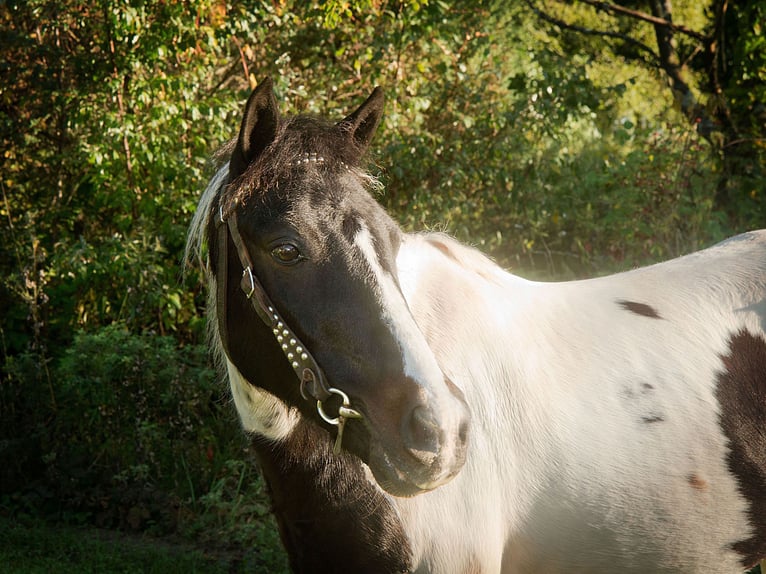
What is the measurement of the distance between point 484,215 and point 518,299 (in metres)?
4.32

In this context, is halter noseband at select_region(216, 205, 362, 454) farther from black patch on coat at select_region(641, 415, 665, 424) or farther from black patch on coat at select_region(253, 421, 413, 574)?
black patch on coat at select_region(641, 415, 665, 424)

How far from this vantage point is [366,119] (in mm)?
2469

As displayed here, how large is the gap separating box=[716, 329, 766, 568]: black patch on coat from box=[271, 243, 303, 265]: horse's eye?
5.06 ft

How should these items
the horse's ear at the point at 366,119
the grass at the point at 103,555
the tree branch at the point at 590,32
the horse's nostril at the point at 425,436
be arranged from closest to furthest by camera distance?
the horse's nostril at the point at 425,436 < the horse's ear at the point at 366,119 < the grass at the point at 103,555 < the tree branch at the point at 590,32

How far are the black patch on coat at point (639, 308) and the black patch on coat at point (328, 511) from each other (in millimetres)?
1155

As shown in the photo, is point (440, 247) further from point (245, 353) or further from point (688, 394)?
point (688, 394)

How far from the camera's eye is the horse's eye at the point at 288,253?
203 cm

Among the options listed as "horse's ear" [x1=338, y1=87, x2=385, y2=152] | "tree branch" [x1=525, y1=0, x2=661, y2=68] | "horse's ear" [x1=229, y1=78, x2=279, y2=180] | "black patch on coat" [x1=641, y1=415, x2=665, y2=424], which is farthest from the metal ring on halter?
"tree branch" [x1=525, y1=0, x2=661, y2=68]

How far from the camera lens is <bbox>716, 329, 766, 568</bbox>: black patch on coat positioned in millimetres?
2504

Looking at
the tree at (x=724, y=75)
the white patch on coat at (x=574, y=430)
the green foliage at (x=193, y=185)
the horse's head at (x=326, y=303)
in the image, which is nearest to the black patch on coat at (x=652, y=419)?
the white patch on coat at (x=574, y=430)

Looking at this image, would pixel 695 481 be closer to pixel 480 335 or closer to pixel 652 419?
pixel 652 419

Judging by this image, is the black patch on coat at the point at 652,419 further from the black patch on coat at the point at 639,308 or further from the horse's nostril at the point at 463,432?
the horse's nostril at the point at 463,432

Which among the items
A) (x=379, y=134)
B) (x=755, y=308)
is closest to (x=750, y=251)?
(x=755, y=308)

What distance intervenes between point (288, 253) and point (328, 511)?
793 millimetres
